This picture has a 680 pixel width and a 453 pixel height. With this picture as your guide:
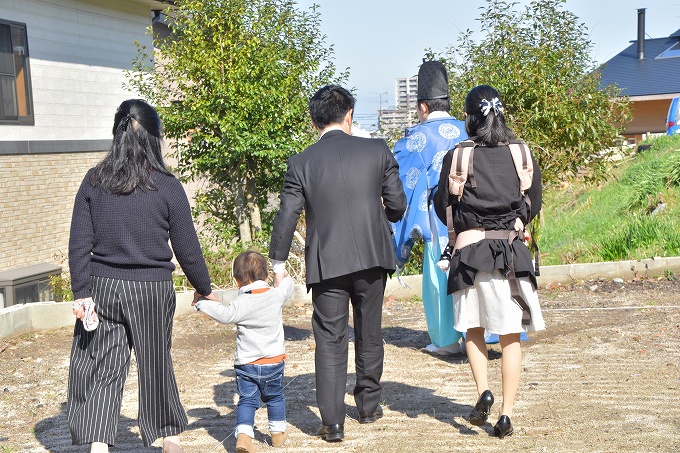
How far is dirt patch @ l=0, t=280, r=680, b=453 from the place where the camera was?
15.9 feet

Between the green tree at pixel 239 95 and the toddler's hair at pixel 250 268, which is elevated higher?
the green tree at pixel 239 95

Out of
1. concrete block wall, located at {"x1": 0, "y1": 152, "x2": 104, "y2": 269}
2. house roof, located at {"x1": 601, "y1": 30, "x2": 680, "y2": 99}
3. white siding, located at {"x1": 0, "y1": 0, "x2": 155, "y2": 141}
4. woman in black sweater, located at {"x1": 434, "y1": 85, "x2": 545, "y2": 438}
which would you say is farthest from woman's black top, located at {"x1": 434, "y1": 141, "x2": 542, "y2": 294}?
house roof, located at {"x1": 601, "y1": 30, "x2": 680, "y2": 99}

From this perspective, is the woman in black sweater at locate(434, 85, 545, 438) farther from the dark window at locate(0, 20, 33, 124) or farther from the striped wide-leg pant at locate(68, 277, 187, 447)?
the dark window at locate(0, 20, 33, 124)

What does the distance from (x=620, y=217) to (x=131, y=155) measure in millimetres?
10877

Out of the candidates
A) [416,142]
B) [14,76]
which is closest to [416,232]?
[416,142]

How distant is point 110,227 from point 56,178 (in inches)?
345

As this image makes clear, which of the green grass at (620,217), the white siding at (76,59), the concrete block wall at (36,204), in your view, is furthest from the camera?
the white siding at (76,59)

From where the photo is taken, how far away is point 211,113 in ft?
35.6

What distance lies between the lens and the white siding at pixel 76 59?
39.6 ft

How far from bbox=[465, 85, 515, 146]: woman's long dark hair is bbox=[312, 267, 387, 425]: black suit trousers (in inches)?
37.2

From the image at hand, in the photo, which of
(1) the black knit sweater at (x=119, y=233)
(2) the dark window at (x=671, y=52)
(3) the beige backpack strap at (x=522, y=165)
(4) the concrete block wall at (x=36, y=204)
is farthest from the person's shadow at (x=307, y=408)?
(2) the dark window at (x=671, y=52)

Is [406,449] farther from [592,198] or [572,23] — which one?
[592,198]

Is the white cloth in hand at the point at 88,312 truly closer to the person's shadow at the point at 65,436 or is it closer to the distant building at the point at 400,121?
the person's shadow at the point at 65,436

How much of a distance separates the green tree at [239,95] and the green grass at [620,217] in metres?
3.83
